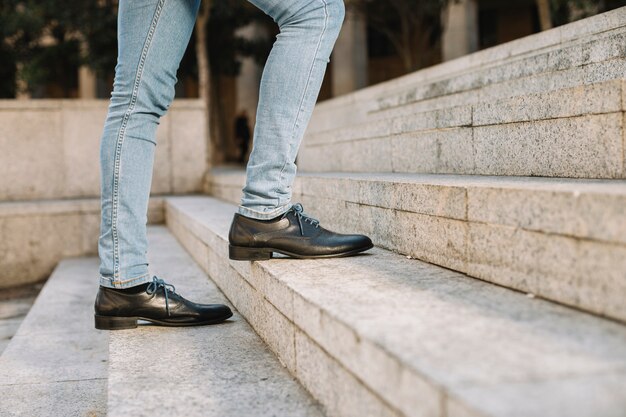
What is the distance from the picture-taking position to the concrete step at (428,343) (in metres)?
1.17

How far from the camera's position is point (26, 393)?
277 centimetres

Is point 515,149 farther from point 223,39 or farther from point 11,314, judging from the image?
point 223,39

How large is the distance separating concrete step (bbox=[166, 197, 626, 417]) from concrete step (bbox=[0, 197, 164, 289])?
5523 mm

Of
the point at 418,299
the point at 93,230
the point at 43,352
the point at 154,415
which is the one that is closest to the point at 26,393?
the point at 43,352

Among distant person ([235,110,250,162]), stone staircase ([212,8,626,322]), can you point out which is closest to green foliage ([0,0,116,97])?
distant person ([235,110,250,162])

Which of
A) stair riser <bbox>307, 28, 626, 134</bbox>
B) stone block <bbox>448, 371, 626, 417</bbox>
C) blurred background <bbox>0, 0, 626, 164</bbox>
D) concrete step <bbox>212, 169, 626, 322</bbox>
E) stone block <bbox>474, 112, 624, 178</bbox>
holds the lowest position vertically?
stone block <bbox>448, 371, 626, 417</bbox>

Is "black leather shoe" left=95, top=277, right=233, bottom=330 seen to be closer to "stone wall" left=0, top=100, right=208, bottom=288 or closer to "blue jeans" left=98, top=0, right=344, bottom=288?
"blue jeans" left=98, top=0, right=344, bottom=288

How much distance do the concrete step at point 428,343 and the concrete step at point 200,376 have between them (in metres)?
0.08

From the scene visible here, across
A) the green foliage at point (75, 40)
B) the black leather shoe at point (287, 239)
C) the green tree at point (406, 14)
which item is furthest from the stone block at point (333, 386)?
the green foliage at point (75, 40)

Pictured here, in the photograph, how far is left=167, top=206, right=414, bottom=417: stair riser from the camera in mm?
1594

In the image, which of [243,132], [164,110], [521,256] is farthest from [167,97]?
[243,132]

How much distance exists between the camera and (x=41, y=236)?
746 centimetres

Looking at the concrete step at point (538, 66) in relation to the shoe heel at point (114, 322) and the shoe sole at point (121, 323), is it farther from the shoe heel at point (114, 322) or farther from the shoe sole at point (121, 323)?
the shoe heel at point (114, 322)

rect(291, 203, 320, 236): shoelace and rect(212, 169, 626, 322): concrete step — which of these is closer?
rect(212, 169, 626, 322): concrete step
